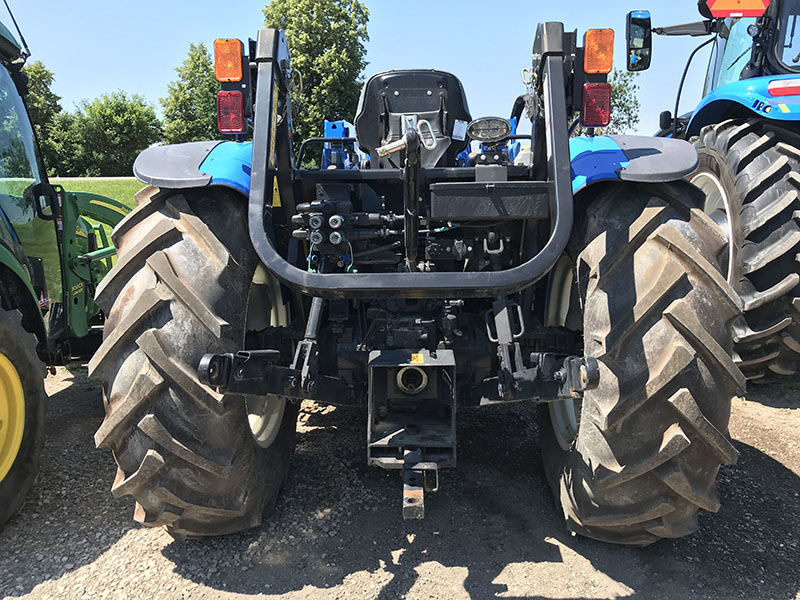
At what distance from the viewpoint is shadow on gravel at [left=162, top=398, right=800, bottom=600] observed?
2348mm

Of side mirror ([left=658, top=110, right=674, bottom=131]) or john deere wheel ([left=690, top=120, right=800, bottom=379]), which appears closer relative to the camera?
john deere wheel ([left=690, top=120, right=800, bottom=379])

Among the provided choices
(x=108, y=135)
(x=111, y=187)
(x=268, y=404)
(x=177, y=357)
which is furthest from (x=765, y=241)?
(x=108, y=135)

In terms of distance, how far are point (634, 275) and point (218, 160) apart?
67.3 inches

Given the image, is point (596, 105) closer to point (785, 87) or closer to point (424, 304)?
point (424, 304)

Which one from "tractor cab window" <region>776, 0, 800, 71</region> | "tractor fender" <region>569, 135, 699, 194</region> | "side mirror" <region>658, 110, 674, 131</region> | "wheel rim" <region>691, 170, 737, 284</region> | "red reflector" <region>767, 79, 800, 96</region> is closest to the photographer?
"tractor fender" <region>569, 135, 699, 194</region>

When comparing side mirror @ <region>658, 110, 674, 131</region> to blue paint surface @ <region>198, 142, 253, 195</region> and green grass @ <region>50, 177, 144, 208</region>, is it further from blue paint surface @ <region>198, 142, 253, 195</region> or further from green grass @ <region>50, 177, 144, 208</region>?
green grass @ <region>50, 177, 144, 208</region>

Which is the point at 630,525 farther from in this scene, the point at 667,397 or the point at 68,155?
the point at 68,155

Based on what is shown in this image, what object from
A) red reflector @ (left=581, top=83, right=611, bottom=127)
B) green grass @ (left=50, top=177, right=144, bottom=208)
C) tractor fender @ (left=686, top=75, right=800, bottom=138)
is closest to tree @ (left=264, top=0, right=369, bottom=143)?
green grass @ (left=50, top=177, right=144, bottom=208)

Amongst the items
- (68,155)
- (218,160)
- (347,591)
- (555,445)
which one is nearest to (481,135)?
(218,160)

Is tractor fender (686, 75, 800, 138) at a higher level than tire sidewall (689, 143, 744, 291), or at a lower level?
higher

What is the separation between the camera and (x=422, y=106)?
11.5 feet

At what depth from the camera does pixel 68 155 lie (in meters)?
33.6

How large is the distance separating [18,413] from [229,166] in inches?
65.4

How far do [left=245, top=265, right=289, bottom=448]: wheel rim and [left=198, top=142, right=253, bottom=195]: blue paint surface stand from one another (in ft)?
1.69
